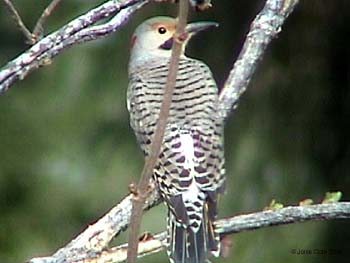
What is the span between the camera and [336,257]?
207 inches

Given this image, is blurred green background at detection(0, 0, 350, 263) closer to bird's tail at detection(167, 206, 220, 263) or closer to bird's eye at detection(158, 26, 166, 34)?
bird's eye at detection(158, 26, 166, 34)

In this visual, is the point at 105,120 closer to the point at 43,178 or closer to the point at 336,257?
the point at 43,178

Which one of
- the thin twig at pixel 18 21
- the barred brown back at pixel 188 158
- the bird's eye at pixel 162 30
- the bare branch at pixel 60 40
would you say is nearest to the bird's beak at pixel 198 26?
the barred brown back at pixel 188 158

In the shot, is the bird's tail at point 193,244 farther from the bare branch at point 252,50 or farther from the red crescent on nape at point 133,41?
the red crescent on nape at point 133,41

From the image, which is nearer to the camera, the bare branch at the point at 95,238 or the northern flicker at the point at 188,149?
the bare branch at the point at 95,238

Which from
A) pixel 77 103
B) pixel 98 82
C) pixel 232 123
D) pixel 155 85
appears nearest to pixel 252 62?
pixel 155 85

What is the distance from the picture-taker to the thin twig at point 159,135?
2928 millimetres

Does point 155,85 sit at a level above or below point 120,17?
below

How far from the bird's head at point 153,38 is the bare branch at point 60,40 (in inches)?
63.1

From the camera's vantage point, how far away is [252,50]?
15.8ft

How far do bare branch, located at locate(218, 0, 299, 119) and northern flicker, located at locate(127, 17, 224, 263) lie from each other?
49mm

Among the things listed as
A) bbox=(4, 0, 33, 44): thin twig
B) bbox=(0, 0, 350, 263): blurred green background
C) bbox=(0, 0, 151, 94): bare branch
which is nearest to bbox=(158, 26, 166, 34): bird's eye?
bbox=(0, 0, 350, 263): blurred green background

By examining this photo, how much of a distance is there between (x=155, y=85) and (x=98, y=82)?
3.23 ft

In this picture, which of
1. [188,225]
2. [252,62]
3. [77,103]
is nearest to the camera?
[188,225]
